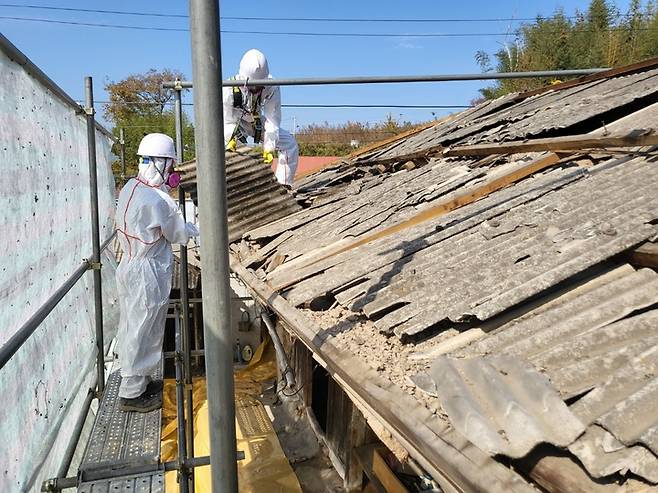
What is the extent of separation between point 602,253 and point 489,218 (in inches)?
36.0

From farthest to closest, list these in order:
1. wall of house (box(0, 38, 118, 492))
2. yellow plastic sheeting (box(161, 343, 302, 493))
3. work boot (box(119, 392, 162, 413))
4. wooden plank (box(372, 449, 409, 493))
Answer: yellow plastic sheeting (box(161, 343, 302, 493)) → wooden plank (box(372, 449, 409, 493)) → work boot (box(119, 392, 162, 413)) → wall of house (box(0, 38, 118, 492))

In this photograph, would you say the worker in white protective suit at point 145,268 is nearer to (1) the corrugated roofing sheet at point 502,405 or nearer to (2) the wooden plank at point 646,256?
(1) the corrugated roofing sheet at point 502,405

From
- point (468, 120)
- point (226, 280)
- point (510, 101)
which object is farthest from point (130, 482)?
point (510, 101)

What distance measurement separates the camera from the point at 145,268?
12.6 feet

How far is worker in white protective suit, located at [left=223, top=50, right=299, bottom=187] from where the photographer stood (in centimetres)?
546

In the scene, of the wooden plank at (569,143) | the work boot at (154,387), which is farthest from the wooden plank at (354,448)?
the wooden plank at (569,143)

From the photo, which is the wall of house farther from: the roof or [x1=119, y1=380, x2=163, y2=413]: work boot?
the roof

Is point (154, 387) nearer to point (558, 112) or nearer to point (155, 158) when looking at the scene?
point (155, 158)

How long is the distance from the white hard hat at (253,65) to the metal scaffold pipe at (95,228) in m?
2.08

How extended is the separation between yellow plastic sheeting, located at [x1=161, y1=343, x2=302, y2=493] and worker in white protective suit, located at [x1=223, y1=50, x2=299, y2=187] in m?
2.82

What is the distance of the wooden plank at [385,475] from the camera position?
3.92m

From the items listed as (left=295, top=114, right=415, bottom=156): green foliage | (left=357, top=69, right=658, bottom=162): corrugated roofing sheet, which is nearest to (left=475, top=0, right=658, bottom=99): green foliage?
(left=295, top=114, right=415, bottom=156): green foliage

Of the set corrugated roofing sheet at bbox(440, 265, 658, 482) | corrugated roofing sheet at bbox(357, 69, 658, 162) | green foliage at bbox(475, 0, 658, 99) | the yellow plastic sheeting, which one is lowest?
the yellow plastic sheeting

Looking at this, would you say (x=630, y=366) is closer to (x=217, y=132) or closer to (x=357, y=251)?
(x=217, y=132)
